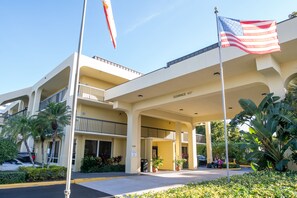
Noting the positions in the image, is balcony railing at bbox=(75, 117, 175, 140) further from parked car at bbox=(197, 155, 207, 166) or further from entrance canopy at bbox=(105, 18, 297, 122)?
parked car at bbox=(197, 155, 207, 166)

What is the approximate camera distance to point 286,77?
10.1 metres

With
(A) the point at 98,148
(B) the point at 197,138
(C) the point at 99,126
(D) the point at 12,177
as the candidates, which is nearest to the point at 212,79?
(C) the point at 99,126

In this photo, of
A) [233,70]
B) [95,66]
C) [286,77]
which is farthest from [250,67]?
[95,66]

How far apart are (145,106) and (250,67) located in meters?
8.64

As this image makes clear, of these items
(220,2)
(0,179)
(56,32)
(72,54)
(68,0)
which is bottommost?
(0,179)

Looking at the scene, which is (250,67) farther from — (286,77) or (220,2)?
(220,2)

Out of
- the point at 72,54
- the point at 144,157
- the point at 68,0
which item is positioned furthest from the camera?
the point at 144,157

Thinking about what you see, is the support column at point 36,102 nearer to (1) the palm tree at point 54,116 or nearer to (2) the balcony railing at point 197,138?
(1) the palm tree at point 54,116

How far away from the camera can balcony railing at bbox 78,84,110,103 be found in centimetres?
1834

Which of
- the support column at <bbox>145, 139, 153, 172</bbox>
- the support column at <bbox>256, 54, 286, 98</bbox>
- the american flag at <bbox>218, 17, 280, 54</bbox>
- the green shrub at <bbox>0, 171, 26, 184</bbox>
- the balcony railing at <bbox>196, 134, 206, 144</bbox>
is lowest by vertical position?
the green shrub at <bbox>0, 171, 26, 184</bbox>

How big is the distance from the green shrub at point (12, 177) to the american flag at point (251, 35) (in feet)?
40.3

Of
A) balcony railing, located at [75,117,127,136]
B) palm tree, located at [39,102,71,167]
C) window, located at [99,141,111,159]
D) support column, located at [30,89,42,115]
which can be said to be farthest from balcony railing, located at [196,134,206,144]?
support column, located at [30,89,42,115]

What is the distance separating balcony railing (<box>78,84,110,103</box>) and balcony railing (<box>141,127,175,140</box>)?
5.57 m

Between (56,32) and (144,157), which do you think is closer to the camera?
(56,32)
